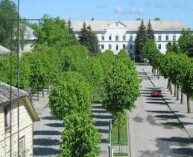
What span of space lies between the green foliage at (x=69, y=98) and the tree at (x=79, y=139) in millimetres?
8052

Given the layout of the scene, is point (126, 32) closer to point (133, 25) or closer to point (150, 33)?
point (133, 25)

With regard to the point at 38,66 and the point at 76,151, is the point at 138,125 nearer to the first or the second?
the point at 38,66

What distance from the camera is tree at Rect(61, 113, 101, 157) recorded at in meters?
21.5

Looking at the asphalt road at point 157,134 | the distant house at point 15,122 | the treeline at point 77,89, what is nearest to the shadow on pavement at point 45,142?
the treeline at point 77,89

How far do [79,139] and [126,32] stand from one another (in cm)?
13028

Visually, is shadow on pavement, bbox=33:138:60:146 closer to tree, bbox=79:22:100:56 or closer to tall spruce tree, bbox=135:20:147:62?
tree, bbox=79:22:100:56

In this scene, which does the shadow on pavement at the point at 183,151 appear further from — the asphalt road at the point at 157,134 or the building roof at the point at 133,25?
the building roof at the point at 133,25

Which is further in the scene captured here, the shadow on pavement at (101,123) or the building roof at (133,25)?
the building roof at (133,25)

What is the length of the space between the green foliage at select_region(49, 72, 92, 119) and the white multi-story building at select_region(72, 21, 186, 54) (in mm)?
117421

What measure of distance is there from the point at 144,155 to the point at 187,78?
13280 mm

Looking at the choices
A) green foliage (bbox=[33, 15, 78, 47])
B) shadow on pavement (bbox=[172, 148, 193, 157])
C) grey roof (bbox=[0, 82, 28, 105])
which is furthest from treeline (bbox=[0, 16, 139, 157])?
green foliage (bbox=[33, 15, 78, 47])

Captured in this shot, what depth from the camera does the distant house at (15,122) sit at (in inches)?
794

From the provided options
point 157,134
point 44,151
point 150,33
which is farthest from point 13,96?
point 150,33

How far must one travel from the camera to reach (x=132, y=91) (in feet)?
112
